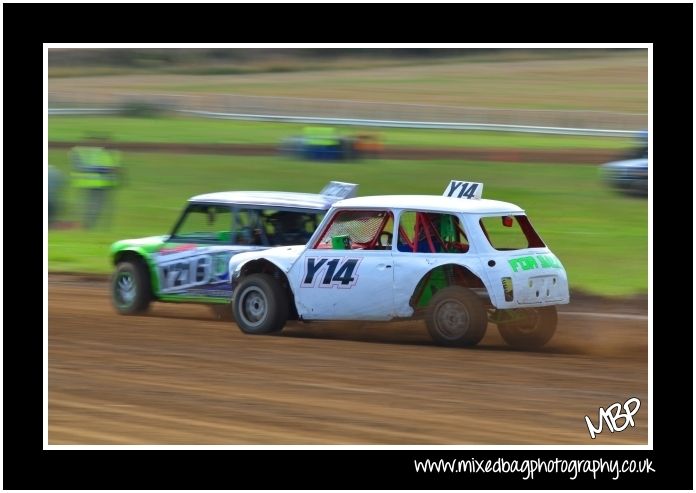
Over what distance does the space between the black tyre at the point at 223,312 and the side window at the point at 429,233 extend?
10.3ft

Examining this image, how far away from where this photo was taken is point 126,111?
3456 cm

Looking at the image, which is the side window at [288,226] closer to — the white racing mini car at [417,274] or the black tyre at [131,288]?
the white racing mini car at [417,274]

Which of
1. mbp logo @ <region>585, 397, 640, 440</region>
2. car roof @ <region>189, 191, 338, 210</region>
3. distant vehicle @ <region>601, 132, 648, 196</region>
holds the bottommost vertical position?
mbp logo @ <region>585, 397, 640, 440</region>

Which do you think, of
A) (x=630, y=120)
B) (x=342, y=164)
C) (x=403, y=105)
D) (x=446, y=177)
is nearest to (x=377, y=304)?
(x=446, y=177)

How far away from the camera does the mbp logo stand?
8330 millimetres

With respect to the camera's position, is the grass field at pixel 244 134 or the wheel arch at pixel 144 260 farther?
the grass field at pixel 244 134

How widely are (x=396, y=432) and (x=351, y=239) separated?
12.9ft

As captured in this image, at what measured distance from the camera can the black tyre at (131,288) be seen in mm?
13484

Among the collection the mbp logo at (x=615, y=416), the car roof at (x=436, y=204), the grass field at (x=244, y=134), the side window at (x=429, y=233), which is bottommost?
the mbp logo at (x=615, y=416)

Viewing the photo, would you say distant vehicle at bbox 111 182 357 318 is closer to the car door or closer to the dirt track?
the dirt track

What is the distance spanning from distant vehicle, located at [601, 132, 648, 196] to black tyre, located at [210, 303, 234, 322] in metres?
11.7

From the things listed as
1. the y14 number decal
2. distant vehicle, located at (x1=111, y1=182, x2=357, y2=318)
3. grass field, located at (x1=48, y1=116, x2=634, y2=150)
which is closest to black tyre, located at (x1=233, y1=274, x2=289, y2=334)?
the y14 number decal

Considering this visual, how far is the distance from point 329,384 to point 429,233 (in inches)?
87.7

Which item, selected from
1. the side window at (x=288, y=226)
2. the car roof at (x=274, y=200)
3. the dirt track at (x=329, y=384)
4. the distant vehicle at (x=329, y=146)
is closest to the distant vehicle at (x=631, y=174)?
the distant vehicle at (x=329, y=146)
